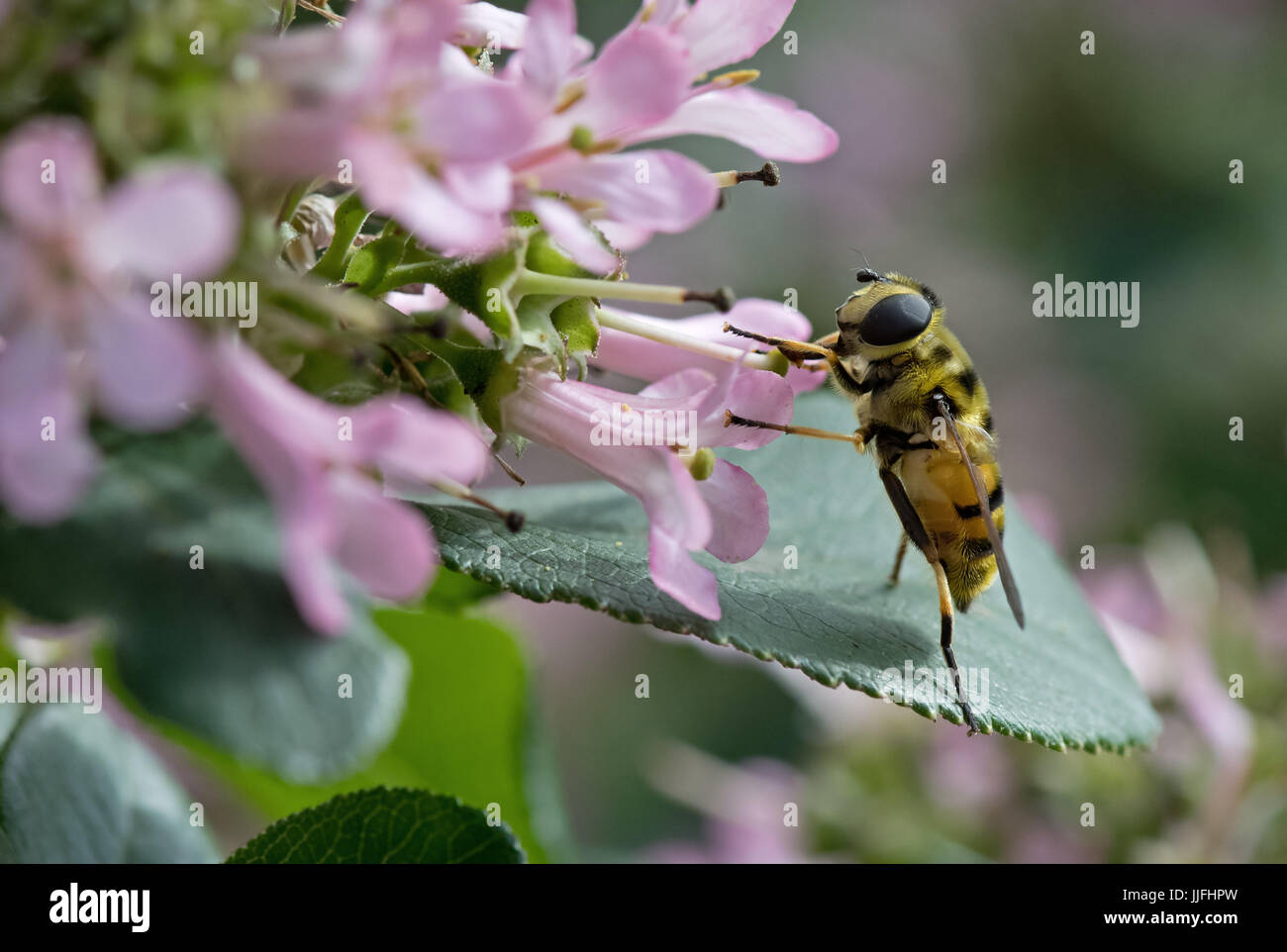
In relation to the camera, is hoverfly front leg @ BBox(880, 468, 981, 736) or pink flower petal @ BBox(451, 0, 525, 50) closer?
pink flower petal @ BBox(451, 0, 525, 50)

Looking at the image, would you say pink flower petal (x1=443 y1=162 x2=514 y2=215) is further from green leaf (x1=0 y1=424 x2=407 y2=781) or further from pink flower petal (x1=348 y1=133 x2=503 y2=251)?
green leaf (x1=0 y1=424 x2=407 y2=781)

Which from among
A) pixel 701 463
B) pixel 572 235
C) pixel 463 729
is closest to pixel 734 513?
pixel 701 463

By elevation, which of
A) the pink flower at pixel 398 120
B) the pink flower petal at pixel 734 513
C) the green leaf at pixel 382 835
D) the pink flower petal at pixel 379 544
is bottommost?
the green leaf at pixel 382 835

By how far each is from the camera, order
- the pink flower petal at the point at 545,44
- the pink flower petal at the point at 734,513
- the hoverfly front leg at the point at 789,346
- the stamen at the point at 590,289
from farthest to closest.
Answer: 1. the hoverfly front leg at the point at 789,346
2. the pink flower petal at the point at 734,513
3. the stamen at the point at 590,289
4. the pink flower petal at the point at 545,44

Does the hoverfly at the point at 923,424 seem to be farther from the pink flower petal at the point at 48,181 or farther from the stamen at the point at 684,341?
the pink flower petal at the point at 48,181

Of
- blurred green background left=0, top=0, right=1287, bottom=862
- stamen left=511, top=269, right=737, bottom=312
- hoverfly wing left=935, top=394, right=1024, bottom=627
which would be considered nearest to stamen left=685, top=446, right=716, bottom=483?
stamen left=511, top=269, right=737, bottom=312

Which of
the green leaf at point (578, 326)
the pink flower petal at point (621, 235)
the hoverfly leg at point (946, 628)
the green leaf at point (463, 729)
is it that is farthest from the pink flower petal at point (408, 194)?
the green leaf at point (463, 729)

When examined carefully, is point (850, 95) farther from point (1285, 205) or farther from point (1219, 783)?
point (1219, 783)
